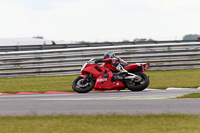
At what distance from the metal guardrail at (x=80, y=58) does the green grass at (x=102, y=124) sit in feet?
34.0

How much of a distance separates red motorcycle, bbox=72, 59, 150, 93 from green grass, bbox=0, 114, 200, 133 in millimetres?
4340

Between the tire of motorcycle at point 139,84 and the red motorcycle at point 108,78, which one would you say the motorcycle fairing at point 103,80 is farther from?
the tire of motorcycle at point 139,84

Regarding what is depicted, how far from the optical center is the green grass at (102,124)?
16.7 feet

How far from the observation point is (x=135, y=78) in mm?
10531

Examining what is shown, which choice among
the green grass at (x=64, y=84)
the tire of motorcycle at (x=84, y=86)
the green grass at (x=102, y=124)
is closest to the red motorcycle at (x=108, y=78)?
the tire of motorcycle at (x=84, y=86)

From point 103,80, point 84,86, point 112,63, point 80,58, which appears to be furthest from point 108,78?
point 80,58

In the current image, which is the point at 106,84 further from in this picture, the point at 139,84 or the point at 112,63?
the point at 139,84

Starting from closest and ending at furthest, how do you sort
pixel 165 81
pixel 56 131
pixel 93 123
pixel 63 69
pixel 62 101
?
pixel 56 131
pixel 93 123
pixel 62 101
pixel 165 81
pixel 63 69

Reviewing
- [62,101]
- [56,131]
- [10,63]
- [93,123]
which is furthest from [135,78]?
[10,63]

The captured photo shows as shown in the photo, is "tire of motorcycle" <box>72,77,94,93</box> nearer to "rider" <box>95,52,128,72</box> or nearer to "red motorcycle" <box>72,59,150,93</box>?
"red motorcycle" <box>72,59,150,93</box>

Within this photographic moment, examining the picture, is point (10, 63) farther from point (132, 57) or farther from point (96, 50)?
point (132, 57)

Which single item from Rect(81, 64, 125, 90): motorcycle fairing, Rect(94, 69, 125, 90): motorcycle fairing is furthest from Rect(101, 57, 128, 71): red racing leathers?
Rect(94, 69, 125, 90): motorcycle fairing

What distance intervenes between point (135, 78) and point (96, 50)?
6812 millimetres

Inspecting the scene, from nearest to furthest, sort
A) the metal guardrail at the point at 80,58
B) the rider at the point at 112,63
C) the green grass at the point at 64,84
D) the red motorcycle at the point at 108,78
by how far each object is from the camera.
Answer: the red motorcycle at the point at 108,78 < the rider at the point at 112,63 < the green grass at the point at 64,84 < the metal guardrail at the point at 80,58
